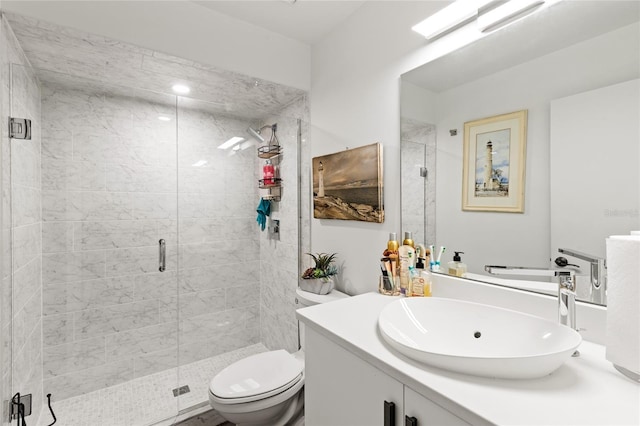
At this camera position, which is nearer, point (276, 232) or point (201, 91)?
point (201, 91)

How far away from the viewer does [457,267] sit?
4.57 ft

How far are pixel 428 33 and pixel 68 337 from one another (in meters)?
2.78

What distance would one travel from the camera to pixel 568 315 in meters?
0.92

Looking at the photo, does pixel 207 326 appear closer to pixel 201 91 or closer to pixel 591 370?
pixel 201 91

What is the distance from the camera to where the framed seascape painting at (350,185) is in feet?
5.69

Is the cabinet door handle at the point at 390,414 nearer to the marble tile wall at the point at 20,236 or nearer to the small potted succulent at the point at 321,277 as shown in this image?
the small potted succulent at the point at 321,277

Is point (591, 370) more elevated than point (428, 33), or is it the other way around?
point (428, 33)

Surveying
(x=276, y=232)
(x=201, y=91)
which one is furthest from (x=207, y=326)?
(x=201, y=91)

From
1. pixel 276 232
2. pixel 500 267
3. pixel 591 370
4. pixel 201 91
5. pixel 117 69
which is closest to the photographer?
pixel 591 370

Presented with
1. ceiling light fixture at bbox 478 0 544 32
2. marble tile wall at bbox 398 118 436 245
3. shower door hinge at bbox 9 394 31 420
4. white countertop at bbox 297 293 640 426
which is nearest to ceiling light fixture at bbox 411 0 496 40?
ceiling light fixture at bbox 478 0 544 32

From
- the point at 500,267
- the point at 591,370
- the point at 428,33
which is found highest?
the point at 428,33

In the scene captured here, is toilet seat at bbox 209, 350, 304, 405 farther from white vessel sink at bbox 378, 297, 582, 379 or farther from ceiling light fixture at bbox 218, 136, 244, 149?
ceiling light fixture at bbox 218, 136, 244, 149

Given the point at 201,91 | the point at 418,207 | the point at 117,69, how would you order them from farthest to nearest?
the point at 201,91, the point at 117,69, the point at 418,207

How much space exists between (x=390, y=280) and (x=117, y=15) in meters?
1.93
